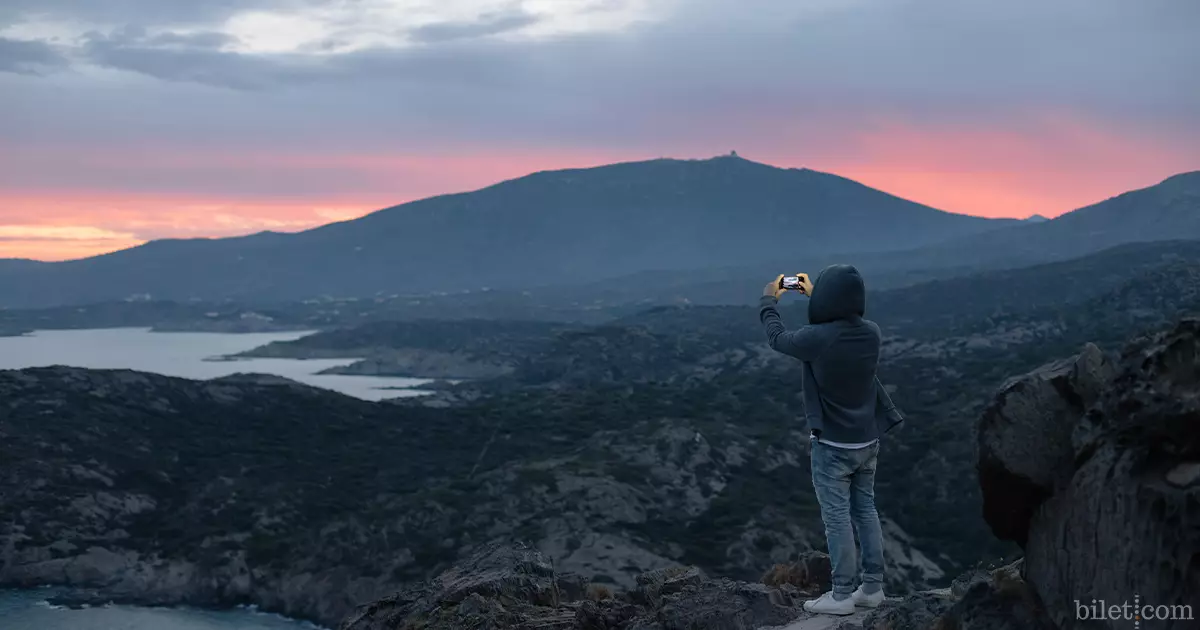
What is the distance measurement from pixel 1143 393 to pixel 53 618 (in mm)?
54936

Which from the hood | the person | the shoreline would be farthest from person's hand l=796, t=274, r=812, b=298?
the shoreline

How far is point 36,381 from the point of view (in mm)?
86312

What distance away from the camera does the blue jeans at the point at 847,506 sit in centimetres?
1196

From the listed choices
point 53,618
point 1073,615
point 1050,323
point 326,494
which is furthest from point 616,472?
point 1050,323

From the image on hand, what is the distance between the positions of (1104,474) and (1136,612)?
1199 millimetres

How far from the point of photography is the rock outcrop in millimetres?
8500

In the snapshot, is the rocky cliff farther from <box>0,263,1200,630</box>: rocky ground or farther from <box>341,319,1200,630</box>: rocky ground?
<box>341,319,1200,630</box>: rocky ground

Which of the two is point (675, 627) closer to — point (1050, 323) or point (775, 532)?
point (775, 532)

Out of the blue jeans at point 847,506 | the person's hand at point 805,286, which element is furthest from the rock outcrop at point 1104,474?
the person's hand at point 805,286

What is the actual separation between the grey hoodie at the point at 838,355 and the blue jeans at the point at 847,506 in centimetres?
22

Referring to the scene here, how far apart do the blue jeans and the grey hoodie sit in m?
0.22

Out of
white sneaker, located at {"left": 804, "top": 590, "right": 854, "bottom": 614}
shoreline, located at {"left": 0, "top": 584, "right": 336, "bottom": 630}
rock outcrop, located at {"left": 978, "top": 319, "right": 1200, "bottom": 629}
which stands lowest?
shoreline, located at {"left": 0, "top": 584, "right": 336, "bottom": 630}

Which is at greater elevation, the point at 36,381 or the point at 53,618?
the point at 36,381

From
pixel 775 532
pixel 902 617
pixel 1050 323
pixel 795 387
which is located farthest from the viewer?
pixel 1050 323
